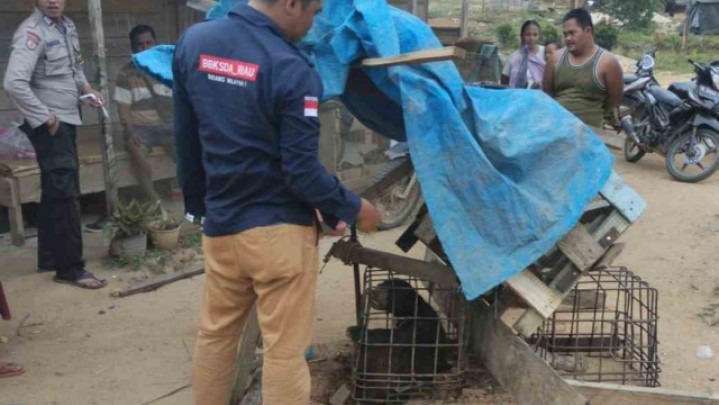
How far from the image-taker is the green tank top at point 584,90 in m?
5.28

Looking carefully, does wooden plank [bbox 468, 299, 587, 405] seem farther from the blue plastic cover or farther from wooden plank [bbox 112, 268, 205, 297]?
wooden plank [bbox 112, 268, 205, 297]

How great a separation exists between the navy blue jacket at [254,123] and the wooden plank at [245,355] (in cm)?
82

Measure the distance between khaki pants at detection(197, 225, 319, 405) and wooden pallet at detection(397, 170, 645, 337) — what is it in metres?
0.78

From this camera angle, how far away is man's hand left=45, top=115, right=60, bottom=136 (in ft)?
16.4

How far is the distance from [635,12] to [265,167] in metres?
24.5

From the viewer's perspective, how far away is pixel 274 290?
2730 millimetres

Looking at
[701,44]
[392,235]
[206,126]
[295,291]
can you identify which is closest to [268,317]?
[295,291]

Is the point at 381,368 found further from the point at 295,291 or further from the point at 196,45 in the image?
the point at 196,45

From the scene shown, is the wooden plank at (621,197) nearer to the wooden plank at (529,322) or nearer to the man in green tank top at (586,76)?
the wooden plank at (529,322)

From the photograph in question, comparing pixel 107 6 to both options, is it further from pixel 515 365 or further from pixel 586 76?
pixel 515 365

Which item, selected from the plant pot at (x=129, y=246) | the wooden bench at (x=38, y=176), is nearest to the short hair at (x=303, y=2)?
the plant pot at (x=129, y=246)

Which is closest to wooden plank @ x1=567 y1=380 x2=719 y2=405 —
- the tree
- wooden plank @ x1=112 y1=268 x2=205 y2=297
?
wooden plank @ x1=112 y1=268 x2=205 y2=297

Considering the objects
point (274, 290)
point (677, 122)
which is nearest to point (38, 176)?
point (274, 290)

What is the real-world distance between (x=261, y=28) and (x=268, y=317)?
3.24 ft
